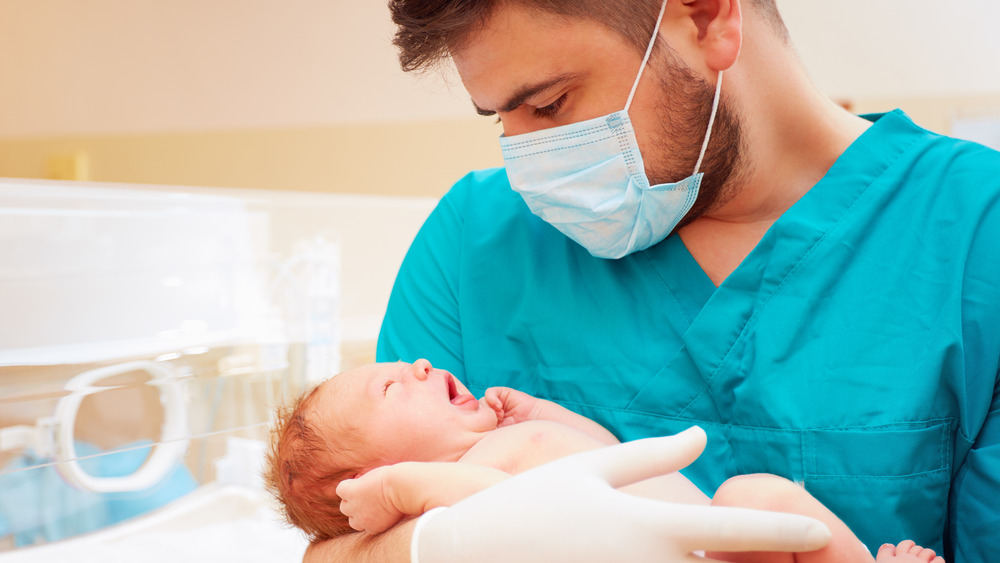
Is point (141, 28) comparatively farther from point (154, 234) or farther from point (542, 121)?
point (542, 121)

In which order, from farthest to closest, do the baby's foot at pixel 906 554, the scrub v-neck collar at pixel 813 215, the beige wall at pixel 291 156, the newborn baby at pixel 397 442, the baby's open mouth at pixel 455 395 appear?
the beige wall at pixel 291 156 → the baby's open mouth at pixel 455 395 → the scrub v-neck collar at pixel 813 215 → the newborn baby at pixel 397 442 → the baby's foot at pixel 906 554

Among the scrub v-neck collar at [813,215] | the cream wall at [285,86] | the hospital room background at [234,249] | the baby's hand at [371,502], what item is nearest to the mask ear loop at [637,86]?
the scrub v-neck collar at [813,215]

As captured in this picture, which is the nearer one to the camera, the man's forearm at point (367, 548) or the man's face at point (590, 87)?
the man's forearm at point (367, 548)

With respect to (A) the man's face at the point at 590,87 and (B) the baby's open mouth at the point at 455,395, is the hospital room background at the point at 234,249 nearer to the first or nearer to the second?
(A) the man's face at the point at 590,87

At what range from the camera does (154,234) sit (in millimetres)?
1622

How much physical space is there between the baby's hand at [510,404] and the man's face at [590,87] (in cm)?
37

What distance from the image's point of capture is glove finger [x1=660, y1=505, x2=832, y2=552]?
2.37ft

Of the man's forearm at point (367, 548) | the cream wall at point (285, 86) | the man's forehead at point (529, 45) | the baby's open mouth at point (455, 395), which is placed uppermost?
the cream wall at point (285, 86)

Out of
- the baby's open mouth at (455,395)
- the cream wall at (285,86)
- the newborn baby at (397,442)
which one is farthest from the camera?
the cream wall at (285,86)

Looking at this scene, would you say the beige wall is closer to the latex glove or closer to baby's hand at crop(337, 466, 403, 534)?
baby's hand at crop(337, 466, 403, 534)

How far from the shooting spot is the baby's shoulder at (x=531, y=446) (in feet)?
3.39

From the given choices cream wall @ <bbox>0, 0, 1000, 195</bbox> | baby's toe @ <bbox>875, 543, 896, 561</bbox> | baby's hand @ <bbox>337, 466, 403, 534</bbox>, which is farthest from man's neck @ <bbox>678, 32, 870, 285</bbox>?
cream wall @ <bbox>0, 0, 1000, 195</bbox>

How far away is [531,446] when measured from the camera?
105 centimetres

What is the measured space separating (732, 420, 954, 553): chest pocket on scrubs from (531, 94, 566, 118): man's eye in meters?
0.54
